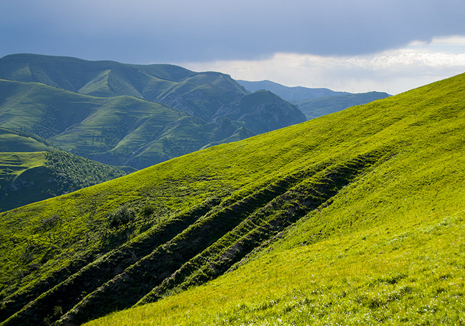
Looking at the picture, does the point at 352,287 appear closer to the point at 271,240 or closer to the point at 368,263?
the point at 368,263

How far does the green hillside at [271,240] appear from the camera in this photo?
57.8ft

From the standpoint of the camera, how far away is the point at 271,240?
4166 cm

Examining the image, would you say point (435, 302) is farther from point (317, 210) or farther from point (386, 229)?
point (317, 210)

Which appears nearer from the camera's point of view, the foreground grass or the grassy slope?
the foreground grass

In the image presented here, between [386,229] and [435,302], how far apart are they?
20166 mm

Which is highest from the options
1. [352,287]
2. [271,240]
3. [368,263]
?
[352,287]

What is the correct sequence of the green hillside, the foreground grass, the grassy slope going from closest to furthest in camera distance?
the foreground grass → the grassy slope → the green hillside

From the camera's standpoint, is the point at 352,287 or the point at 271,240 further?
the point at 271,240

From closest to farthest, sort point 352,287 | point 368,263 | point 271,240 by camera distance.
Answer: point 352,287 < point 368,263 < point 271,240

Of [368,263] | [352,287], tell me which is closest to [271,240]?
[368,263]

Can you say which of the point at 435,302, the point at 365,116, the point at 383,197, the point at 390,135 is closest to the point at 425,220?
the point at 383,197

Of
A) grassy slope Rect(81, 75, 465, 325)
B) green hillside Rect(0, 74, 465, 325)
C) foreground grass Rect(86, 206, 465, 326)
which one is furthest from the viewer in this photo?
green hillside Rect(0, 74, 465, 325)

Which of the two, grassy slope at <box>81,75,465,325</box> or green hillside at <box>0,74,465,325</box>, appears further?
green hillside at <box>0,74,465,325</box>

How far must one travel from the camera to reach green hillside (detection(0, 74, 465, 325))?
17.6 m
